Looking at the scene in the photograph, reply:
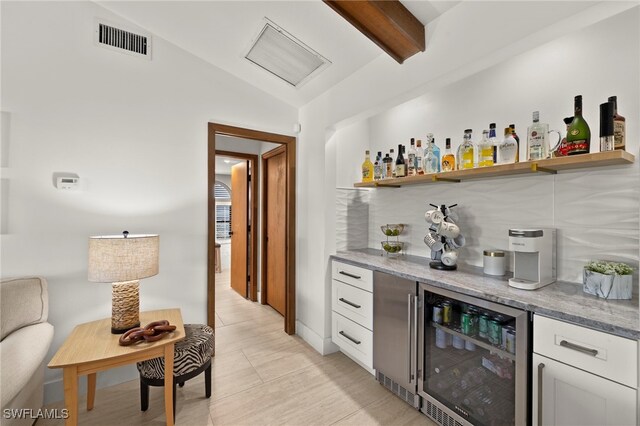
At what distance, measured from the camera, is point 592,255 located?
62.3 inches

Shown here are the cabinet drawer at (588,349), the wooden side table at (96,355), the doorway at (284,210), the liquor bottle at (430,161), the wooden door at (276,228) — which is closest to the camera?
the cabinet drawer at (588,349)

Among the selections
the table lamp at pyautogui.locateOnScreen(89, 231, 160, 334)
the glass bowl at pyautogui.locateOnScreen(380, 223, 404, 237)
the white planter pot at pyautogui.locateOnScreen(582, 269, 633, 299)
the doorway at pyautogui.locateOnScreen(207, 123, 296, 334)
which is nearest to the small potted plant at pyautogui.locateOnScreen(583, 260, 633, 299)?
the white planter pot at pyautogui.locateOnScreen(582, 269, 633, 299)

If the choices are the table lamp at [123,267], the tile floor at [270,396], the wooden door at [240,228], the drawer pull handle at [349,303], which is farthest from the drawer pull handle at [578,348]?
the wooden door at [240,228]

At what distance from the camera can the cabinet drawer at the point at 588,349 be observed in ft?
3.46

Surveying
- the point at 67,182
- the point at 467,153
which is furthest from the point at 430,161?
the point at 67,182

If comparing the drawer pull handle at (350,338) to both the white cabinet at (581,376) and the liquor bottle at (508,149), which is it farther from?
the liquor bottle at (508,149)

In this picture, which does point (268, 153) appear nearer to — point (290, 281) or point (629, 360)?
point (290, 281)

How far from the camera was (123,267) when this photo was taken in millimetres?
1750

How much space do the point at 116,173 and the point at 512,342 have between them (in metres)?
2.84

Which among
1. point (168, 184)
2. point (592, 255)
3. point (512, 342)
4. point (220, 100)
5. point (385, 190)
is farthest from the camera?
point (385, 190)

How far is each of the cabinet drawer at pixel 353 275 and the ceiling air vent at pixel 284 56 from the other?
5.68ft

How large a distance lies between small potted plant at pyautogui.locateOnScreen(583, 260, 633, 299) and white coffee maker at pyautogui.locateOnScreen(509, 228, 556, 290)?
174 mm

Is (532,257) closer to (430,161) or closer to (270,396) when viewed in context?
(430,161)

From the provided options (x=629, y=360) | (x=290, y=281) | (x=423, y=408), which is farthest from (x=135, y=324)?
(x=629, y=360)
